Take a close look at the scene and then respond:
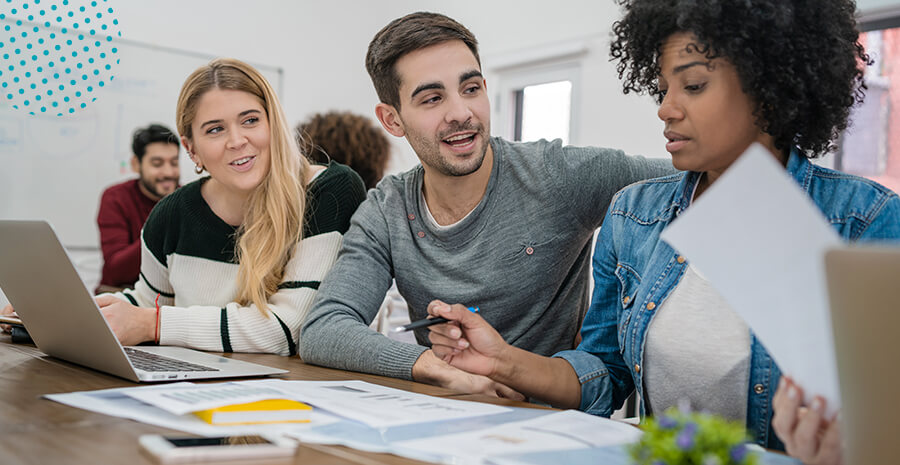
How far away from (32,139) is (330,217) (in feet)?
9.15

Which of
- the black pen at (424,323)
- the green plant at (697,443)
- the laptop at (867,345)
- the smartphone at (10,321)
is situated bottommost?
the smartphone at (10,321)

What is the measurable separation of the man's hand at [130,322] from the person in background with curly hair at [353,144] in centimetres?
152

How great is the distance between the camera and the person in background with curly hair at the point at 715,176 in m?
0.96

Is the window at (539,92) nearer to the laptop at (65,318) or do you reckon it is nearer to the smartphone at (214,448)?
the laptop at (65,318)

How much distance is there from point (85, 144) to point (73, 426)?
11.4 ft

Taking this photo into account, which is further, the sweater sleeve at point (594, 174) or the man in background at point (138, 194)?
the man in background at point (138, 194)

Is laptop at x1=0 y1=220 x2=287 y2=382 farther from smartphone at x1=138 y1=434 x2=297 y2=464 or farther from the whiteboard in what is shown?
the whiteboard

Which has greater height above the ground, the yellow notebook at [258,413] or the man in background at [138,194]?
the man in background at [138,194]

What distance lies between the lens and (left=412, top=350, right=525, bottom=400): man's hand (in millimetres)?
1051

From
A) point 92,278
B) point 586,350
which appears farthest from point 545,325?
point 92,278

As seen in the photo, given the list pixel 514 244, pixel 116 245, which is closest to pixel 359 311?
pixel 514 244

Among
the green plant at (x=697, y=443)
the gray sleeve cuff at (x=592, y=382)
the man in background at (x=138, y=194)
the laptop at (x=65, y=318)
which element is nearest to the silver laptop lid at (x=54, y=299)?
the laptop at (x=65, y=318)

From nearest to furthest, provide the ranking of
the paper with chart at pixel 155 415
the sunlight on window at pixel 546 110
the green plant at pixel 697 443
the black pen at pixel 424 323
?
the green plant at pixel 697 443
the paper with chart at pixel 155 415
the black pen at pixel 424 323
the sunlight on window at pixel 546 110

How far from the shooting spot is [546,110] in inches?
178
